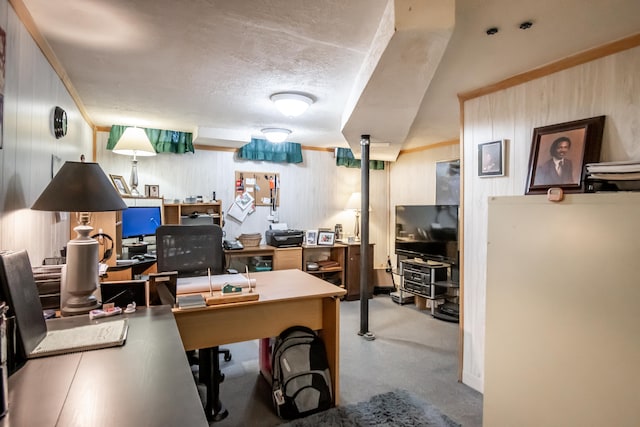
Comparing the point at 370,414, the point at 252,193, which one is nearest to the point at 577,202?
the point at 370,414

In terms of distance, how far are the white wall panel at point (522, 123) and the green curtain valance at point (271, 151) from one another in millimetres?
2789

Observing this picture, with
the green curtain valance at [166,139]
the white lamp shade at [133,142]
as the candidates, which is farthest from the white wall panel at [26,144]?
the green curtain valance at [166,139]

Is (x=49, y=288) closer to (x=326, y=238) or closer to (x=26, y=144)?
(x=26, y=144)

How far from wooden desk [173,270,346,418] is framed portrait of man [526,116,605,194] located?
1.45 meters

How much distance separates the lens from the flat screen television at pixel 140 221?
367cm

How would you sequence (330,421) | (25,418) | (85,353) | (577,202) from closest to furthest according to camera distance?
(25,418)
(85,353)
(577,202)
(330,421)

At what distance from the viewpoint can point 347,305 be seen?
4.69 meters

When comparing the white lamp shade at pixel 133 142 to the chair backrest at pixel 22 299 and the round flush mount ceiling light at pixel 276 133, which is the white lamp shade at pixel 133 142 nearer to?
the round flush mount ceiling light at pixel 276 133

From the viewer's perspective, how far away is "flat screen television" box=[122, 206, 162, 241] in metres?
3.67

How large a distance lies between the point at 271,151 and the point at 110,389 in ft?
13.8

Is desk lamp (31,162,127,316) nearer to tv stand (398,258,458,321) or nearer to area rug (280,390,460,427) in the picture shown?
area rug (280,390,460,427)

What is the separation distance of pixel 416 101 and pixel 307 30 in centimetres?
103

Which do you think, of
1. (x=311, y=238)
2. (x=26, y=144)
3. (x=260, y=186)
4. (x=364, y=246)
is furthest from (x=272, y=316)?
(x=260, y=186)

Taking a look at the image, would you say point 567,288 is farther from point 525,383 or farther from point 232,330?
point 232,330
